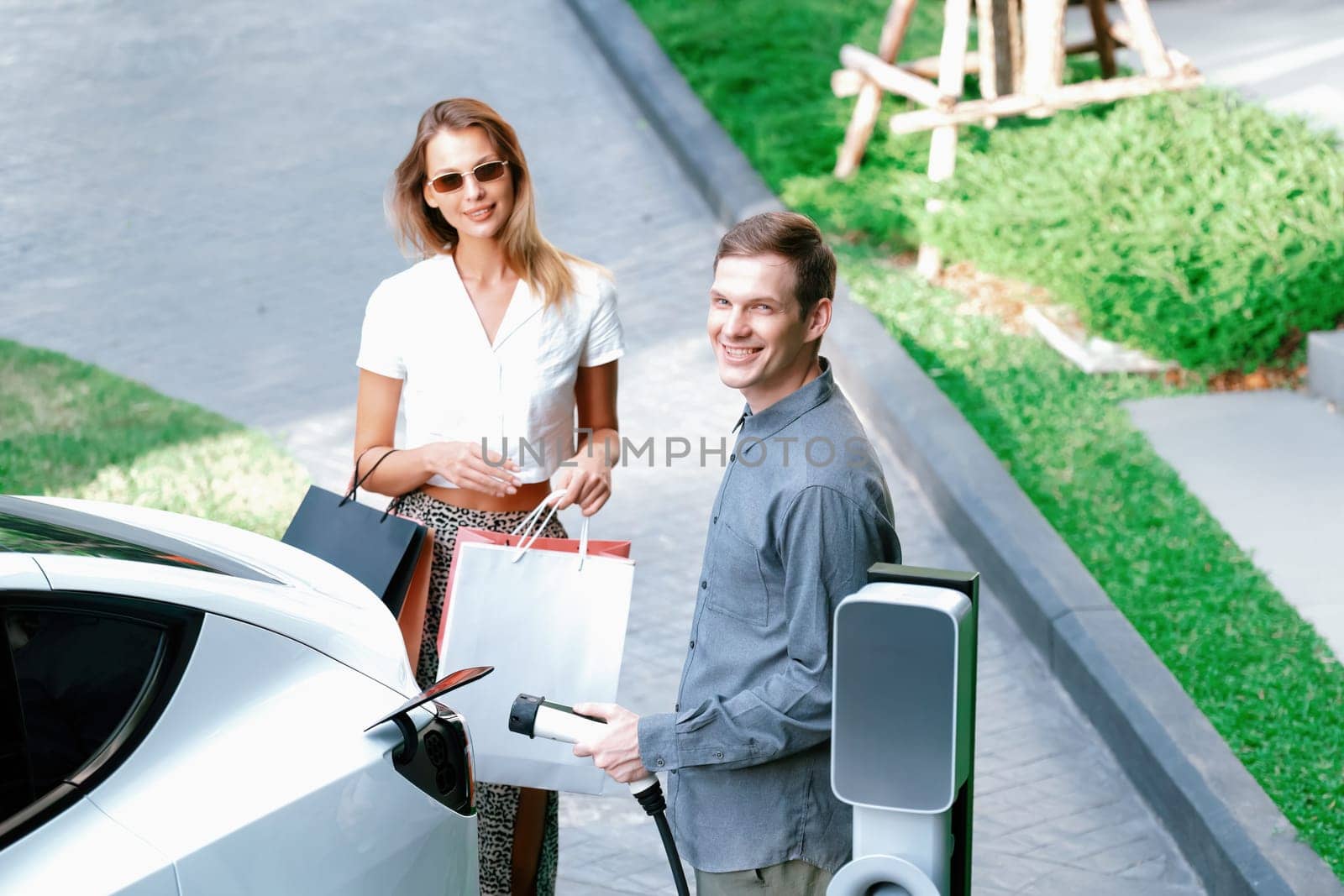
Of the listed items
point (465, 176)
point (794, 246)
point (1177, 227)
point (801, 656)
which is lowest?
point (1177, 227)

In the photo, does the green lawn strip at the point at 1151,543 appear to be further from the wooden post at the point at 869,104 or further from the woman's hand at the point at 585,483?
the woman's hand at the point at 585,483

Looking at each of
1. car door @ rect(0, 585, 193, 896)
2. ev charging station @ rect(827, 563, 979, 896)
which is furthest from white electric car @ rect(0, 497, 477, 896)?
ev charging station @ rect(827, 563, 979, 896)

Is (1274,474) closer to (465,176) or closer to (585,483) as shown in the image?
(585,483)

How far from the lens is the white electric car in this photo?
7.52 feet

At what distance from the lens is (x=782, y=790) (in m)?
2.64

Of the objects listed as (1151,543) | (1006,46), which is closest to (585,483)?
(1151,543)

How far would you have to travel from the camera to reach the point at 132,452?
7.11 m

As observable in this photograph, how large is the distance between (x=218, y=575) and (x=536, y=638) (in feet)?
2.53

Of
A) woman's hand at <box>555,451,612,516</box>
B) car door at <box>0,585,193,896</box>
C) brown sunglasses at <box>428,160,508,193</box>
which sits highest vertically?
brown sunglasses at <box>428,160,508,193</box>

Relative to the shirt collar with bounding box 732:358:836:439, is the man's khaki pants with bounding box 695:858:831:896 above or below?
below

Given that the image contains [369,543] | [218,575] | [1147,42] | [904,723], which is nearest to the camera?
[904,723]

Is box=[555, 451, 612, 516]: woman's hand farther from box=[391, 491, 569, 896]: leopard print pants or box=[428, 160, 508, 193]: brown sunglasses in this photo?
box=[428, 160, 508, 193]: brown sunglasses

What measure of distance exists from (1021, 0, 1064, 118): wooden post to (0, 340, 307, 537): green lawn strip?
5174mm

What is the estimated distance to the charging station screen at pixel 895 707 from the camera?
2.04 meters
